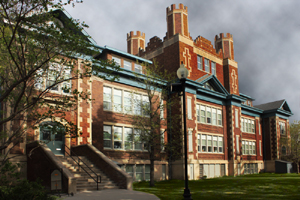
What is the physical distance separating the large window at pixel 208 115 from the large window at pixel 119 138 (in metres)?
9.64

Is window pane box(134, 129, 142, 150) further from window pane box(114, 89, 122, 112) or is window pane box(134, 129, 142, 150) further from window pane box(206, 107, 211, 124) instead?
window pane box(206, 107, 211, 124)

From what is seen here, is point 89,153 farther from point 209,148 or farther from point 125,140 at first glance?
point 209,148

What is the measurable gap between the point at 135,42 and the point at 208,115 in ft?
51.5

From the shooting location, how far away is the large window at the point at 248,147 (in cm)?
4185

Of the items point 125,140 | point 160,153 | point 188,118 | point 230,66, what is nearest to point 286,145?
point 230,66

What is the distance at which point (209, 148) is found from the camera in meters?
34.7

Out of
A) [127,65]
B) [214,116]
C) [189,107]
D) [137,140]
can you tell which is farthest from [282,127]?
[137,140]

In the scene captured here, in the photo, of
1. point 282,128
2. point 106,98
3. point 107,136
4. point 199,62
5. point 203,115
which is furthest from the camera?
point 282,128

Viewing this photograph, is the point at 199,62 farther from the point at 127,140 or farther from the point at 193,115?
the point at 127,140

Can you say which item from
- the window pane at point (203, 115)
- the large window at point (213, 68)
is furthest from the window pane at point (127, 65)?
the large window at point (213, 68)

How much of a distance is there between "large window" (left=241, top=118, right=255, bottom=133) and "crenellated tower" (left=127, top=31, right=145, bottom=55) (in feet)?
59.7

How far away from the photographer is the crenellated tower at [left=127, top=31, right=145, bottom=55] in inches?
1673

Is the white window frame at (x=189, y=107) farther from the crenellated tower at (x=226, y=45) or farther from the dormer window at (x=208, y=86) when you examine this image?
the crenellated tower at (x=226, y=45)

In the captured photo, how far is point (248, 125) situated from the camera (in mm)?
44250
